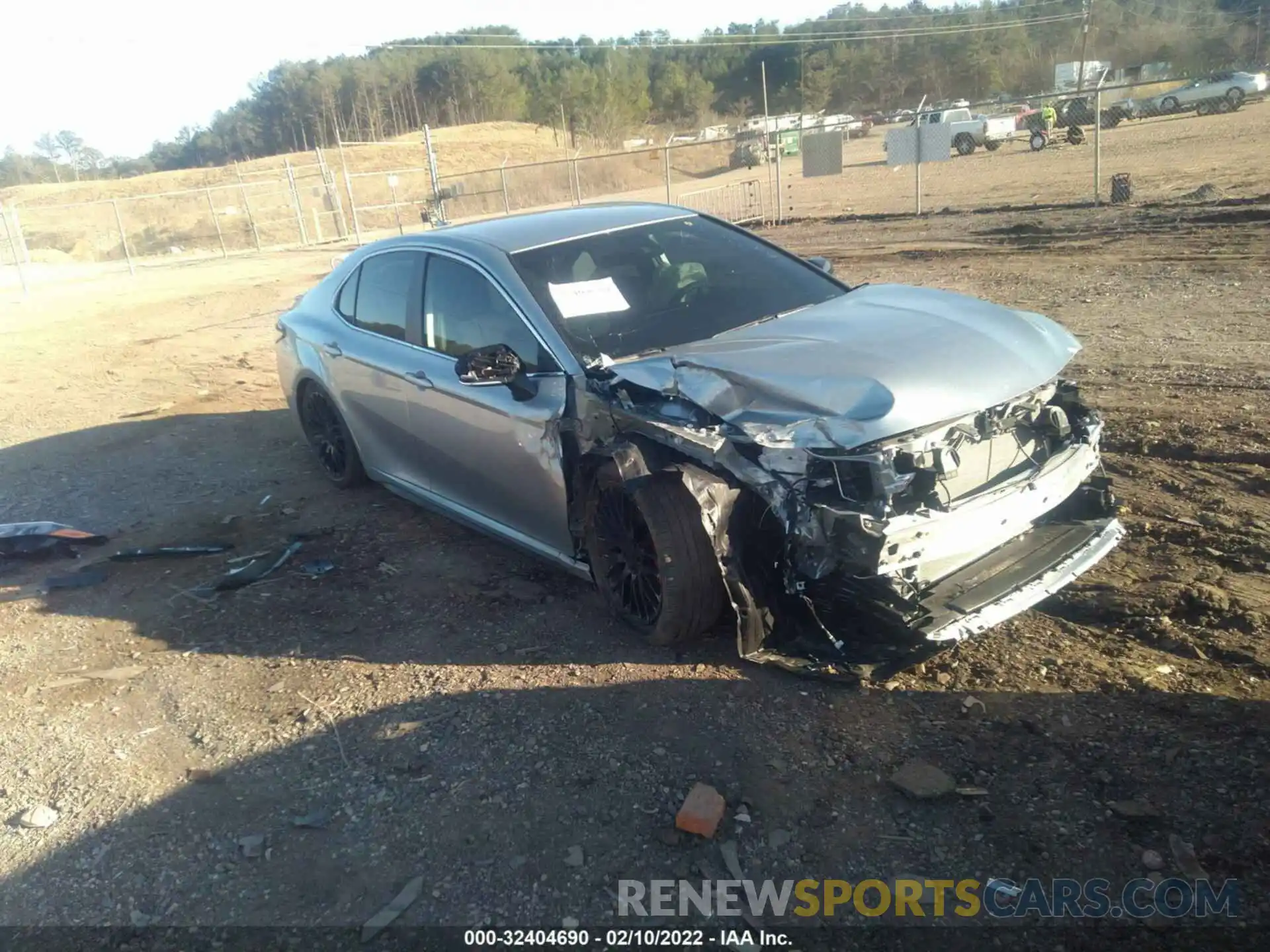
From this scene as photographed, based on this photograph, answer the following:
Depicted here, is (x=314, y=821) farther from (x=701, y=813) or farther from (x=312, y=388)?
(x=312, y=388)

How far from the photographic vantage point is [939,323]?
4.04m

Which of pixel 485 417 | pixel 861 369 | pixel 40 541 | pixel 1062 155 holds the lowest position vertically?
pixel 40 541

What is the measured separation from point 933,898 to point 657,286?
119 inches

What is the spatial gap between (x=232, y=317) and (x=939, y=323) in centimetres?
1460

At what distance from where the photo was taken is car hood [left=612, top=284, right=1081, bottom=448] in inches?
133

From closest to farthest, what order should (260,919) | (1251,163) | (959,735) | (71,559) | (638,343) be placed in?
(260,919), (959,735), (638,343), (71,559), (1251,163)

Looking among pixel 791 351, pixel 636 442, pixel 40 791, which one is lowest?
pixel 40 791

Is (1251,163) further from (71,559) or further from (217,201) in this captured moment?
(217,201)

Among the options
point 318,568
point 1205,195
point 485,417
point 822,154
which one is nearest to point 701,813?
point 485,417

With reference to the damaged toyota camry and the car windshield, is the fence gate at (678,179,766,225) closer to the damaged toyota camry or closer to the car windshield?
the car windshield

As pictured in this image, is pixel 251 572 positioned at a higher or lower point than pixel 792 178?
lower

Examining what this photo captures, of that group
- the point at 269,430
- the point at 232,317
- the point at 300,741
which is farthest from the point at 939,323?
the point at 232,317

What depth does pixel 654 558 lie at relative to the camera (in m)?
3.82

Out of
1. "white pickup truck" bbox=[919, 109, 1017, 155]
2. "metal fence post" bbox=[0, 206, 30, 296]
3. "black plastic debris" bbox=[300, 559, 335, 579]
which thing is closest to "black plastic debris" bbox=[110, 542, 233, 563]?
"black plastic debris" bbox=[300, 559, 335, 579]
